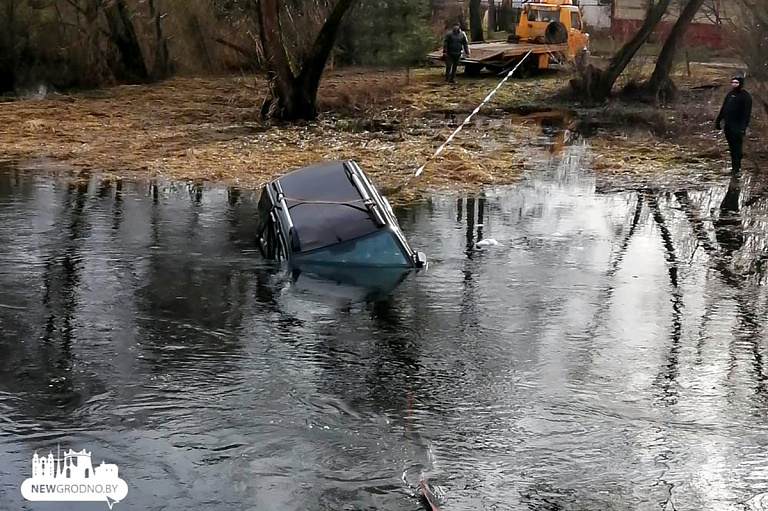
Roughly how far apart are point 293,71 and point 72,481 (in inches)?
739

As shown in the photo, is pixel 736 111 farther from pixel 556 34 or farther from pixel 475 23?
pixel 475 23

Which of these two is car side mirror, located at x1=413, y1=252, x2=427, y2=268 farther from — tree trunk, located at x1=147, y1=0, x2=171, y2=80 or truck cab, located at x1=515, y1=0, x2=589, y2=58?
truck cab, located at x1=515, y1=0, x2=589, y2=58

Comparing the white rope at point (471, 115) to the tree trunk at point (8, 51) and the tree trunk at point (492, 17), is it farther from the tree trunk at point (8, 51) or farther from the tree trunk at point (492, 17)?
the tree trunk at point (492, 17)

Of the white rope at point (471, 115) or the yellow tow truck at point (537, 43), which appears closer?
the white rope at point (471, 115)

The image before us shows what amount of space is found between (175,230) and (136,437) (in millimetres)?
6866

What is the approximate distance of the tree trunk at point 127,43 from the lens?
99.4 ft

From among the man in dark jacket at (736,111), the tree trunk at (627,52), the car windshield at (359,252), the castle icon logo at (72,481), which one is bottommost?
the castle icon logo at (72,481)

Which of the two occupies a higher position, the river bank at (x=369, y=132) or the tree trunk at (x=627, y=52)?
the tree trunk at (x=627, y=52)

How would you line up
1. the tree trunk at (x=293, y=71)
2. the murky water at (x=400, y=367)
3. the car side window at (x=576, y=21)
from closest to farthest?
the murky water at (x=400, y=367)
the tree trunk at (x=293, y=71)
the car side window at (x=576, y=21)

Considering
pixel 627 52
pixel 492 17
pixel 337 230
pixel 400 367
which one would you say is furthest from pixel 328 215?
pixel 492 17

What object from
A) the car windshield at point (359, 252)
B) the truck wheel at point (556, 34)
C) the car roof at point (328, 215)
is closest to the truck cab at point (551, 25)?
the truck wheel at point (556, 34)

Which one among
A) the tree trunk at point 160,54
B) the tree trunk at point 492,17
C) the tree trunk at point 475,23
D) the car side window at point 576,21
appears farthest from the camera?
the tree trunk at point 492,17

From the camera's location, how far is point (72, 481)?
260 inches

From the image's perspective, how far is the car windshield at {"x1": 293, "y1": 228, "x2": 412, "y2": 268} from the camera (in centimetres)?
1102
